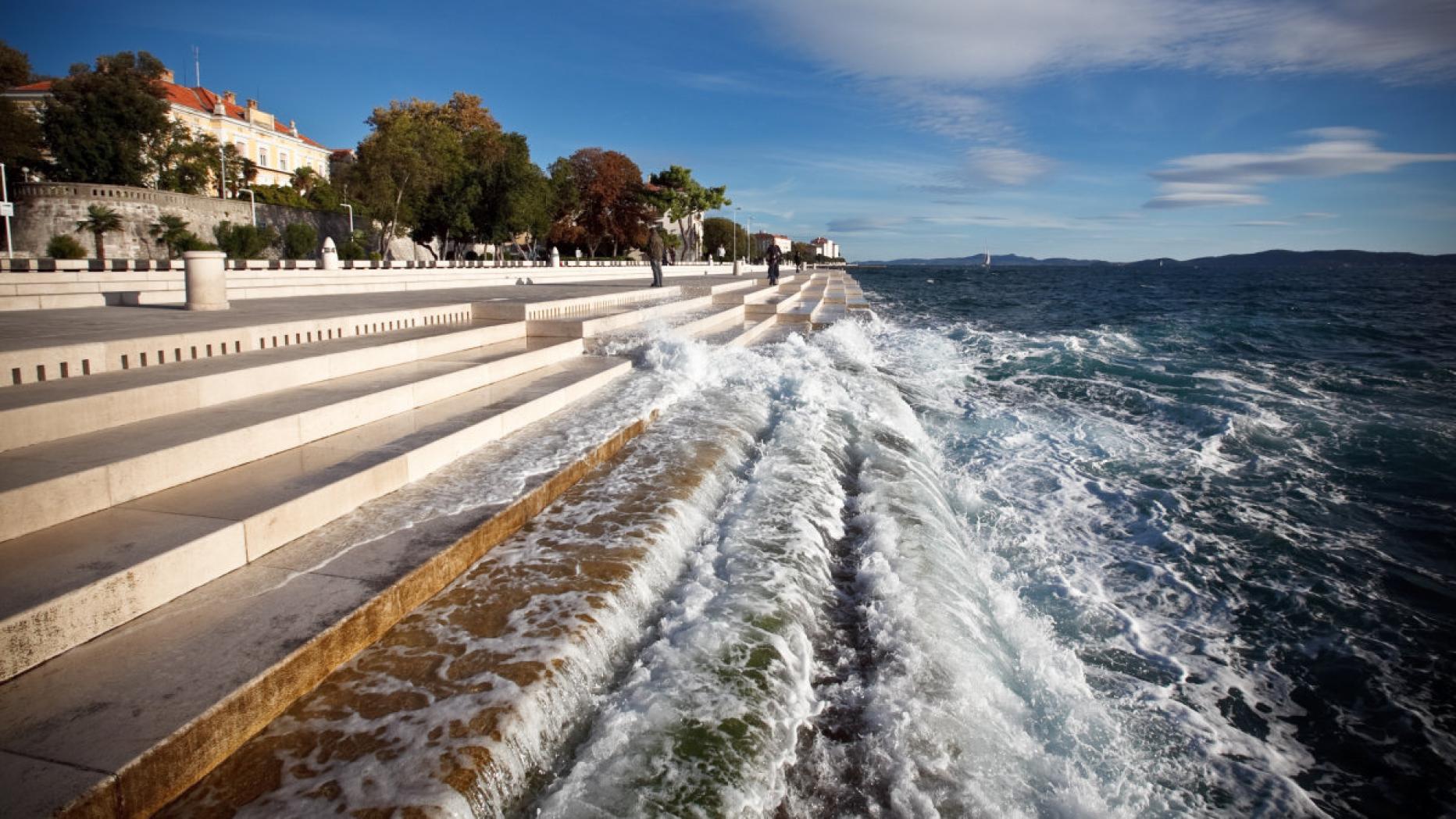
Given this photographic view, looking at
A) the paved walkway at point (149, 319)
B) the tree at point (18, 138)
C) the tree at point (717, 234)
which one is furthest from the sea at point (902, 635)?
the tree at point (717, 234)

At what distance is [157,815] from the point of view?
6.76 feet

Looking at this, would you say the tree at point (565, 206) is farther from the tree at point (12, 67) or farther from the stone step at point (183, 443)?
the stone step at point (183, 443)

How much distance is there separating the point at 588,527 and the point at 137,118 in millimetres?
41849

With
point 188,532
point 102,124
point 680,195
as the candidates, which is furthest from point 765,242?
point 188,532

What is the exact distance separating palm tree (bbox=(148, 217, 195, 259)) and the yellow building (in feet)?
62.7

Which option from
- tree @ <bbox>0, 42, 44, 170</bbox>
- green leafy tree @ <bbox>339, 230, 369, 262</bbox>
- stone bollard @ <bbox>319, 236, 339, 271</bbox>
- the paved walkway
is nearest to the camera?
the paved walkway

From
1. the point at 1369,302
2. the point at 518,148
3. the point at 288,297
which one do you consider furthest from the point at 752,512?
the point at 1369,302

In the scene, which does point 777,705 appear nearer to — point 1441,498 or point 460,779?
point 460,779

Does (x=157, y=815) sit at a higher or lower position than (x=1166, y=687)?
higher

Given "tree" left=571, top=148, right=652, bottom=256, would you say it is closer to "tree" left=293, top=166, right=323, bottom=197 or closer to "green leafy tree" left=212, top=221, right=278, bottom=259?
"tree" left=293, top=166, right=323, bottom=197

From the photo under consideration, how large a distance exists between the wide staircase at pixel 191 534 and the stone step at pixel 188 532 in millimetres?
10

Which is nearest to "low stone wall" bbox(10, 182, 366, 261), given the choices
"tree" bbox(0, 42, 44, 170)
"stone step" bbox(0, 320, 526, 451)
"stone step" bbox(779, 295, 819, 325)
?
"tree" bbox(0, 42, 44, 170)

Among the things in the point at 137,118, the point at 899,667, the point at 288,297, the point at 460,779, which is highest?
the point at 137,118

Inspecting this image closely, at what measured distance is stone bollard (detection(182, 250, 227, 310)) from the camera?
8.46m
